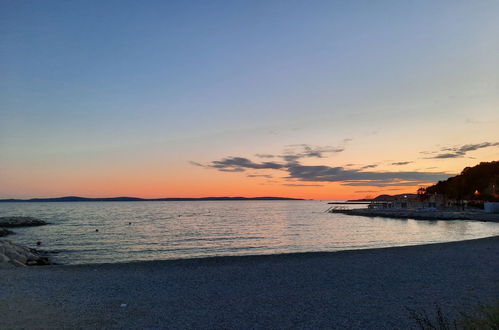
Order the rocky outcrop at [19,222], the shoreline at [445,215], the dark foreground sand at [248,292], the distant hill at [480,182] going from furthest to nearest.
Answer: the distant hill at [480,182], the rocky outcrop at [19,222], the shoreline at [445,215], the dark foreground sand at [248,292]

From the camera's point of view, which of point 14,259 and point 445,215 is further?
point 445,215

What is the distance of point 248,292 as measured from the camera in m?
12.9

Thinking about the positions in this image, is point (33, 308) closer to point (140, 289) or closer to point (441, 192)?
point (140, 289)

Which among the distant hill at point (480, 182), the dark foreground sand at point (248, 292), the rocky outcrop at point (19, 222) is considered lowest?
the rocky outcrop at point (19, 222)

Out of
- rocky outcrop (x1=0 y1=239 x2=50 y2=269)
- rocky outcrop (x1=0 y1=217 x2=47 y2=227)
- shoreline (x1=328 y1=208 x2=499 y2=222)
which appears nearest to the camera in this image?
rocky outcrop (x1=0 y1=239 x2=50 y2=269)

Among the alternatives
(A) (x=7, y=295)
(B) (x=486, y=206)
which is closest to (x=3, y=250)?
(A) (x=7, y=295)

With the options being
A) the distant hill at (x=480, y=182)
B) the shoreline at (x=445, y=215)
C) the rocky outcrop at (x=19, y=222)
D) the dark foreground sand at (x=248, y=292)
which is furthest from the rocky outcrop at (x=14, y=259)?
the distant hill at (x=480, y=182)

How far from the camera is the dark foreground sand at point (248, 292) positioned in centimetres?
965

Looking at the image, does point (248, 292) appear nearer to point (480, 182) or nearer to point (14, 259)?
point (14, 259)

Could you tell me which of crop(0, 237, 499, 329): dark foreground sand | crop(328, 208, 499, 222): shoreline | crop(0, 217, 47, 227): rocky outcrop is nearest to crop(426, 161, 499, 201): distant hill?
crop(328, 208, 499, 222): shoreline

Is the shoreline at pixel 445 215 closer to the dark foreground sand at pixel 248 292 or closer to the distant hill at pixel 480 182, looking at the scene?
the distant hill at pixel 480 182

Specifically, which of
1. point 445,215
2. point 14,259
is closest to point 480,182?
point 445,215

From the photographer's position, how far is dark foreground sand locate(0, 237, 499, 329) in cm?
965

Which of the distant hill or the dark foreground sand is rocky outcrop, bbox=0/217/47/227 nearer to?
the dark foreground sand
